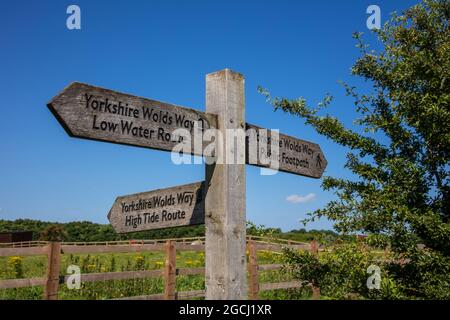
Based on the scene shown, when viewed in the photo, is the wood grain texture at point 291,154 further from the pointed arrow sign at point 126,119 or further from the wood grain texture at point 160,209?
the wood grain texture at point 160,209

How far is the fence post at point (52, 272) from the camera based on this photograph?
262 inches

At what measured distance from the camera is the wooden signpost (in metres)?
2.53

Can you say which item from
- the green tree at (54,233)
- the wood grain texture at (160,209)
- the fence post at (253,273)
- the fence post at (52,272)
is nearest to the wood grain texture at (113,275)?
the fence post at (52,272)

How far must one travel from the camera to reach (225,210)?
10.1ft

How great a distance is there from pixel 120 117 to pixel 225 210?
1.01 meters

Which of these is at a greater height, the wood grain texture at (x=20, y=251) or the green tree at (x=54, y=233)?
the green tree at (x=54, y=233)

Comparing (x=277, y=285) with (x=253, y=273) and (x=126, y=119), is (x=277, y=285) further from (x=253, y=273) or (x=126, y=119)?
(x=126, y=119)

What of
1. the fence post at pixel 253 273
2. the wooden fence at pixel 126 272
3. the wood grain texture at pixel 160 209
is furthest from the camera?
the fence post at pixel 253 273

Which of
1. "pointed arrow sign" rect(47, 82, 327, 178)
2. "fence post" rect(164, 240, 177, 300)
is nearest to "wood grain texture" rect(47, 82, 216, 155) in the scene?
"pointed arrow sign" rect(47, 82, 327, 178)

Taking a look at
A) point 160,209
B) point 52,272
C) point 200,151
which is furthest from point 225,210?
point 52,272

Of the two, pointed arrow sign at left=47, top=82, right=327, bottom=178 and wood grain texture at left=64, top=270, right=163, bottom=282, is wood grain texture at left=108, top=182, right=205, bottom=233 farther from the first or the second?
wood grain texture at left=64, top=270, right=163, bottom=282
